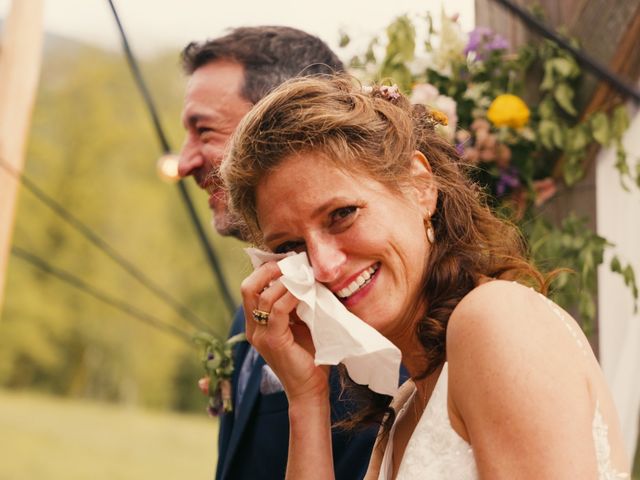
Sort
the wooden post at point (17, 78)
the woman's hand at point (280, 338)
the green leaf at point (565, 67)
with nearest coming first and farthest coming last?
the woman's hand at point (280, 338) < the green leaf at point (565, 67) < the wooden post at point (17, 78)

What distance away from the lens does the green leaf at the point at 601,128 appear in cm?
339

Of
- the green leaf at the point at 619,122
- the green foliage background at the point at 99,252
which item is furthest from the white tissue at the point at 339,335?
the green foliage background at the point at 99,252

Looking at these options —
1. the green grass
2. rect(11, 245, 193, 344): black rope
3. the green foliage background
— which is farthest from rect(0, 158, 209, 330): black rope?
the green grass

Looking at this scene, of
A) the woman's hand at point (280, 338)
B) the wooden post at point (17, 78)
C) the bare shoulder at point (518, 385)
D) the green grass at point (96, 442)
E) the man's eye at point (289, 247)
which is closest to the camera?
the bare shoulder at point (518, 385)

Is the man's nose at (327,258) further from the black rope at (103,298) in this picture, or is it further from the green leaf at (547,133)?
the black rope at (103,298)

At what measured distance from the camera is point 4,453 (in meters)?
32.7

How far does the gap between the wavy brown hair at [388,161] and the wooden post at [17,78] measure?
367 cm

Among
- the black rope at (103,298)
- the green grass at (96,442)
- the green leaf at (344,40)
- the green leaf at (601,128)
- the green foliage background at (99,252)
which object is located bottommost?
the green grass at (96,442)

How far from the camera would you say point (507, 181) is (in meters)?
3.51

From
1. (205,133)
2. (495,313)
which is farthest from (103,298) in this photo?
→ (495,313)

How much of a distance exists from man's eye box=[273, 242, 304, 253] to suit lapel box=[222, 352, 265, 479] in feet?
2.25

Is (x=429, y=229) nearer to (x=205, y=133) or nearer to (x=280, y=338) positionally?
(x=280, y=338)

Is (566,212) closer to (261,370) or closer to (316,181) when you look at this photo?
(261,370)

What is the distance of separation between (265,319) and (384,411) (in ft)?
1.21
